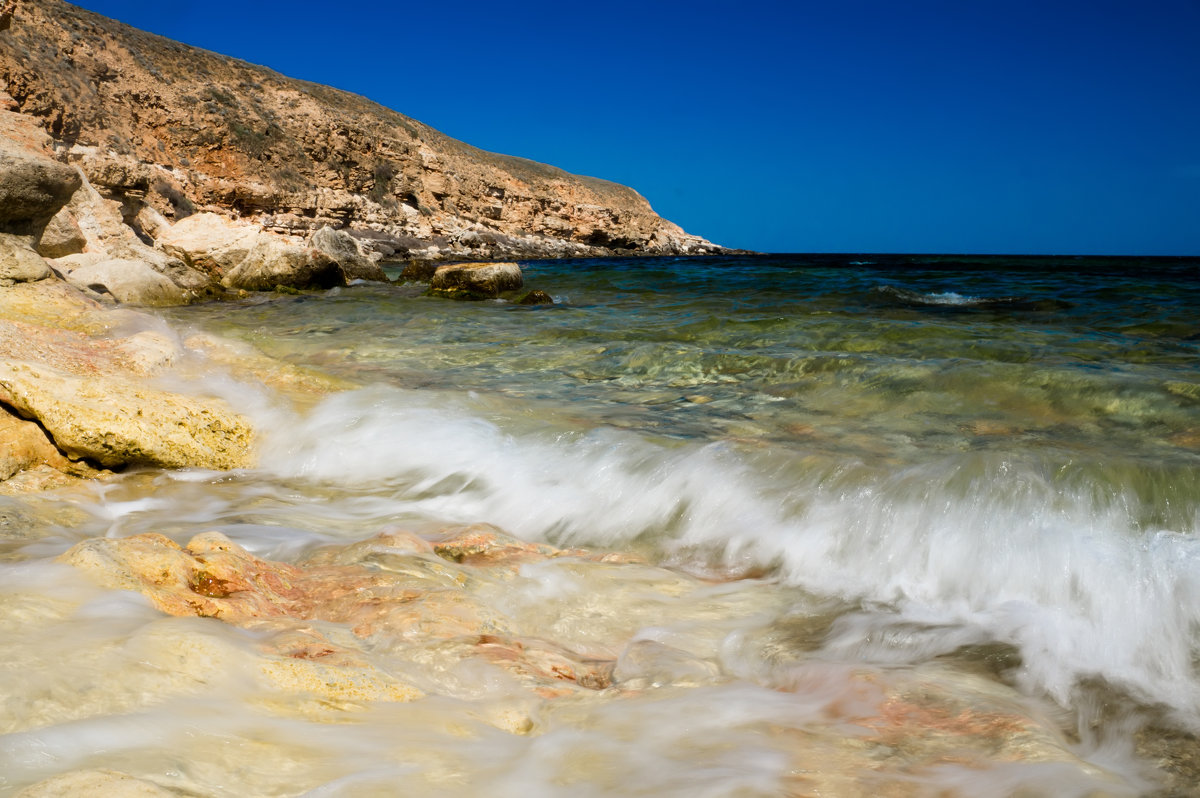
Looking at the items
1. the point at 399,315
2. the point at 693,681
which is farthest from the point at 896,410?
the point at 399,315

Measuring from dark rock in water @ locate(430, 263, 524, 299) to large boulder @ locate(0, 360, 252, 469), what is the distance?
9.33 m

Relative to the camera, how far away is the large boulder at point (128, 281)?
9.37 m

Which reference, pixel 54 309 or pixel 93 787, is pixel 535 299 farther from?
pixel 93 787

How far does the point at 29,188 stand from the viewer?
736cm

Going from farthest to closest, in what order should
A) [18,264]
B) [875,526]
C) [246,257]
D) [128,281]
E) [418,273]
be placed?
[418,273], [246,257], [128,281], [18,264], [875,526]

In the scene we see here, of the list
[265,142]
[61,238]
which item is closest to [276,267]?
→ [61,238]

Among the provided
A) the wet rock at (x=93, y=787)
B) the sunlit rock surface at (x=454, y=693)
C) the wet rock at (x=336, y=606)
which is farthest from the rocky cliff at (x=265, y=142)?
the wet rock at (x=93, y=787)

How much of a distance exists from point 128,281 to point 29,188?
274 centimetres

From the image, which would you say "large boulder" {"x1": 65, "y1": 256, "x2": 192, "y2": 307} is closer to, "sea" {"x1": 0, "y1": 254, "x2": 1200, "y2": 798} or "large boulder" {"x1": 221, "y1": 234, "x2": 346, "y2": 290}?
"large boulder" {"x1": 221, "y1": 234, "x2": 346, "y2": 290}

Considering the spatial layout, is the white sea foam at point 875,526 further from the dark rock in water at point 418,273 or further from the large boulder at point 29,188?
the dark rock in water at point 418,273

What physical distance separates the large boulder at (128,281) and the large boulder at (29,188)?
4.18ft

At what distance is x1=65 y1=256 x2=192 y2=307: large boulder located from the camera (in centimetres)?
937

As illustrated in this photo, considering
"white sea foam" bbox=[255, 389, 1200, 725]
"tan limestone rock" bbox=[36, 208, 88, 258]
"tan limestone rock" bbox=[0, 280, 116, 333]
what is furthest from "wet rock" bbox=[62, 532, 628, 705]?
"tan limestone rock" bbox=[36, 208, 88, 258]

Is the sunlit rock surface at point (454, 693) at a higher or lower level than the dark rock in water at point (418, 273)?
lower
